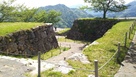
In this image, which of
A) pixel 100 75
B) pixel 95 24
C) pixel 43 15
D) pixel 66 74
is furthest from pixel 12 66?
pixel 43 15

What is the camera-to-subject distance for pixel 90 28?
52.4 meters

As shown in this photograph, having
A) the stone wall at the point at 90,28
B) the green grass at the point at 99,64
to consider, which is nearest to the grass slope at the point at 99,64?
the green grass at the point at 99,64

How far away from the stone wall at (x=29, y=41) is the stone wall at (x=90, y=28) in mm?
15984

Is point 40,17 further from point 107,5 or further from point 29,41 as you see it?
point 29,41

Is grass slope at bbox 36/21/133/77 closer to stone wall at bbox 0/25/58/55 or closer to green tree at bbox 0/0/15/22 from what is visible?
stone wall at bbox 0/25/58/55

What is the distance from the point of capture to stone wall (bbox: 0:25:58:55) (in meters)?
23.4

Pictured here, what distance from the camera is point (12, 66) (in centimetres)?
1373

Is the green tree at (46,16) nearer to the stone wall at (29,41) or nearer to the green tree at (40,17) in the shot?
the green tree at (40,17)

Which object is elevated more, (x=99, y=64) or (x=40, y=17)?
(x=99, y=64)

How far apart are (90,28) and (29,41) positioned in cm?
2640

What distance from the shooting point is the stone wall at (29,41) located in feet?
76.9

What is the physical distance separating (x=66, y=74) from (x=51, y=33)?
25.8m

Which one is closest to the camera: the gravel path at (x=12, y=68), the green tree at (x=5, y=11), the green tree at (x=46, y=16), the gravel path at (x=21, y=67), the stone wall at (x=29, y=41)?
the gravel path at (x=12, y=68)

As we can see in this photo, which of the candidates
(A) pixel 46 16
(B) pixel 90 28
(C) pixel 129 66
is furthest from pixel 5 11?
(C) pixel 129 66
